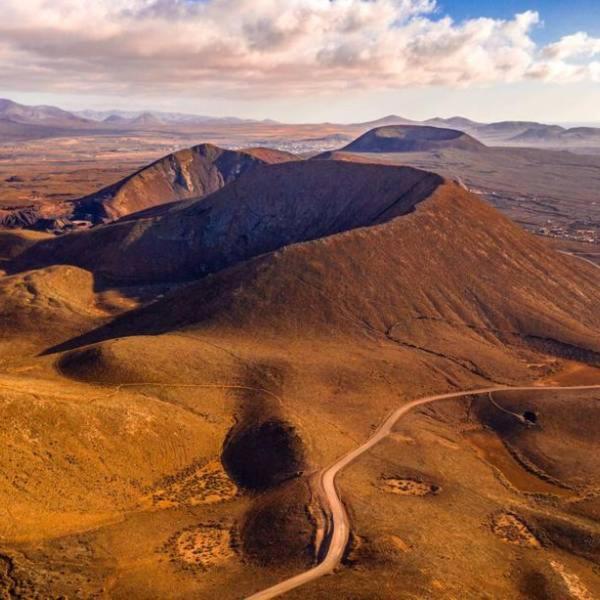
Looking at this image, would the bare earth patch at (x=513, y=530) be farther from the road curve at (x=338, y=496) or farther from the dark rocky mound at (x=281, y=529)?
the dark rocky mound at (x=281, y=529)

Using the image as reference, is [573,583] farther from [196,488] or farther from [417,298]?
[417,298]

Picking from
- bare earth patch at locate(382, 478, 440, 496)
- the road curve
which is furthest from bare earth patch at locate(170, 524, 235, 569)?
bare earth patch at locate(382, 478, 440, 496)

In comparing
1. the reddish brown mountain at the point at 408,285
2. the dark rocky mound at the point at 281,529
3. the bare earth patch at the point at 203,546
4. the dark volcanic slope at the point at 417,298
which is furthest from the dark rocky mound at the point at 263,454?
the reddish brown mountain at the point at 408,285

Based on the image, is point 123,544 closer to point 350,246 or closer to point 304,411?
point 304,411

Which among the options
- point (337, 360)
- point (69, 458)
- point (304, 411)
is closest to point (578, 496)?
point (304, 411)

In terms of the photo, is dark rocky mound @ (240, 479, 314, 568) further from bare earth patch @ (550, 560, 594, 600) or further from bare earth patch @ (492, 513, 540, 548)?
bare earth patch @ (550, 560, 594, 600)
